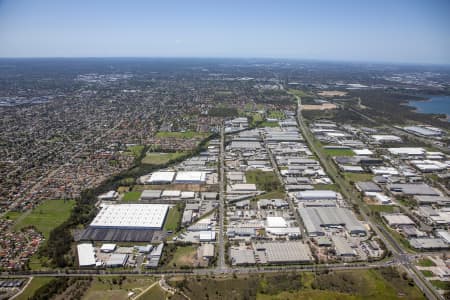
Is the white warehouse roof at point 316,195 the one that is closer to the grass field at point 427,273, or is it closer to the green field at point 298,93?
the grass field at point 427,273

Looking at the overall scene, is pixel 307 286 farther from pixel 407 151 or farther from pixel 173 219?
pixel 407 151

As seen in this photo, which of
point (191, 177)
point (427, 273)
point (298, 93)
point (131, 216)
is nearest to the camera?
point (427, 273)

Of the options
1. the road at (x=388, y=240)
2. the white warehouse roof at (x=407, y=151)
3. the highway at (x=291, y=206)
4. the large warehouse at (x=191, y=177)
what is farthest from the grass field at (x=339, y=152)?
the large warehouse at (x=191, y=177)

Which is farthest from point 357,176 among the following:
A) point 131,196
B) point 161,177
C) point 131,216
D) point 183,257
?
point 131,216

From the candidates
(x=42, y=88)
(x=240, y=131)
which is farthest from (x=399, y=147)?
(x=42, y=88)

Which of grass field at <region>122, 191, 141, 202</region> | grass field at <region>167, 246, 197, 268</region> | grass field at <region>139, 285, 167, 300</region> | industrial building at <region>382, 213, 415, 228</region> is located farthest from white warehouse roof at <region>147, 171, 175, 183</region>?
industrial building at <region>382, 213, 415, 228</region>

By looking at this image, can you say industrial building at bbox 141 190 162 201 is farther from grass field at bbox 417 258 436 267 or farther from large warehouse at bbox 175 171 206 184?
grass field at bbox 417 258 436 267
